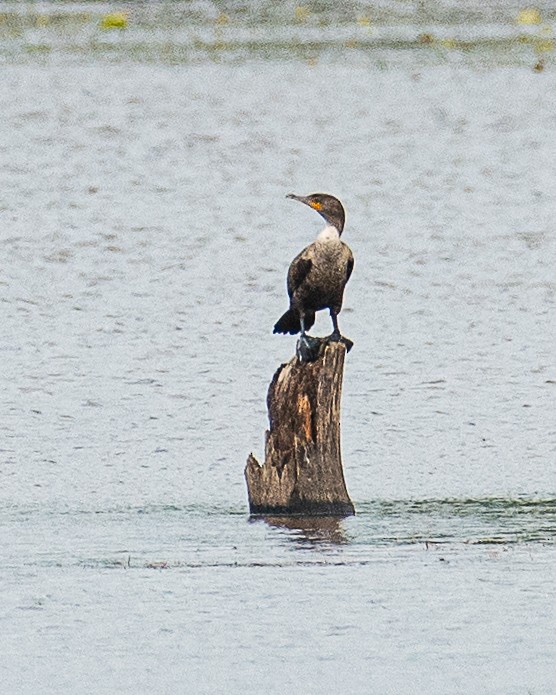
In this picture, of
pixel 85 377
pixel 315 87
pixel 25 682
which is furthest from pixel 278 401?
pixel 315 87

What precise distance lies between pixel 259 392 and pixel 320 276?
2984 mm

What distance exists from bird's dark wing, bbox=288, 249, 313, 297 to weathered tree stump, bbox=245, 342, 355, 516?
0.33 metres

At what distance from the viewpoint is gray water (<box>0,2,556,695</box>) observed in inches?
280

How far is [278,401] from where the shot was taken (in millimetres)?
9016

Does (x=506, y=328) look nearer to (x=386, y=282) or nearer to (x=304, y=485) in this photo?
(x=386, y=282)

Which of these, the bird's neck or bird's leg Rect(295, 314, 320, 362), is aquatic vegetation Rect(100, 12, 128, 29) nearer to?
the bird's neck

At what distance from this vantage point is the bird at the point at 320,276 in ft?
29.5

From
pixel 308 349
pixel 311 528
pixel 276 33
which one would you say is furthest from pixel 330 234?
pixel 276 33

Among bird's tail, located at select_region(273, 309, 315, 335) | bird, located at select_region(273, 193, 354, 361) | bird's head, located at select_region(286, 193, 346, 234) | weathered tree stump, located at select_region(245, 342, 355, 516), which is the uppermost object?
bird's head, located at select_region(286, 193, 346, 234)

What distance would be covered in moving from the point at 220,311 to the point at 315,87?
16.1 m

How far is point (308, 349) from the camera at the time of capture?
8.88m

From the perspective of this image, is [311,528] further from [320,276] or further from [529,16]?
[529,16]

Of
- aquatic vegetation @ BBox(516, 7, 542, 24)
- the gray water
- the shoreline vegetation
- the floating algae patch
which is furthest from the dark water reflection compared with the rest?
aquatic vegetation @ BBox(516, 7, 542, 24)

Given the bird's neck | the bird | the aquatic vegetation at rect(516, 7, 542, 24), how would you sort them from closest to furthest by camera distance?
the bird < the bird's neck < the aquatic vegetation at rect(516, 7, 542, 24)
